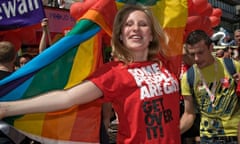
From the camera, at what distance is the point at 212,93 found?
3121 millimetres

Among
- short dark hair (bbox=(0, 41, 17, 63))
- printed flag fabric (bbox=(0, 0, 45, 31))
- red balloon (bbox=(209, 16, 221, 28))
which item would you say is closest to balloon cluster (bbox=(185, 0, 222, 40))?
red balloon (bbox=(209, 16, 221, 28))

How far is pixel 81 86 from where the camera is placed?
210cm

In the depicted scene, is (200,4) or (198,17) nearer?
(198,17)

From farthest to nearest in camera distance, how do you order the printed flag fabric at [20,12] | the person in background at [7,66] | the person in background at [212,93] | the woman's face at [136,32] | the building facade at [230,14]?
the building facade at [230,14] < the printed flag fabric at [20,12] < the person in background at [212,93] < the person in background at [7,66] < the woman's face at [136,32]

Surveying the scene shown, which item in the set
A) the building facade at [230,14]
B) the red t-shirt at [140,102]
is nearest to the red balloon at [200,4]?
the red t-shirt at [140,102]

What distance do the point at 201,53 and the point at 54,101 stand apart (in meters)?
1.48

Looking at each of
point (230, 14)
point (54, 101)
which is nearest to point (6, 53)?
point (54, 101)

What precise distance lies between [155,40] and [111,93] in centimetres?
40

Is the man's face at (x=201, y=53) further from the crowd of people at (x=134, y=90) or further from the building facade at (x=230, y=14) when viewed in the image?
the building facade at (x=230, y=14)

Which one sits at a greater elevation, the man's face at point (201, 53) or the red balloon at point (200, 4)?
the red balloon at point (200, 4)

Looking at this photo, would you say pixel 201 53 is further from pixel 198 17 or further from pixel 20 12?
pixel 20 12

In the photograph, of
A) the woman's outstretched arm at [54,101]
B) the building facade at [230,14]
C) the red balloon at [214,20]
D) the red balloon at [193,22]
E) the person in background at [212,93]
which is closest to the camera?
the woman's outstretched arm at [54,101]

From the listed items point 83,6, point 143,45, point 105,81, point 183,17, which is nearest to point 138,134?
point 105,81

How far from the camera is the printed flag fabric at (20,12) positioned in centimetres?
407
